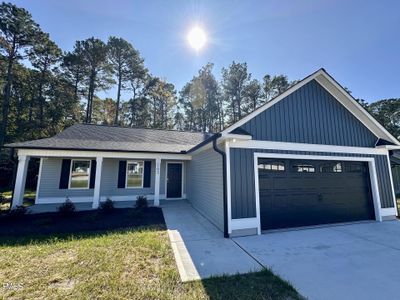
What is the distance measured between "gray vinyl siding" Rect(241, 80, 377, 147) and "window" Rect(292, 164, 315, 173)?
0.84 metres

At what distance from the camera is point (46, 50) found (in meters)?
19.2

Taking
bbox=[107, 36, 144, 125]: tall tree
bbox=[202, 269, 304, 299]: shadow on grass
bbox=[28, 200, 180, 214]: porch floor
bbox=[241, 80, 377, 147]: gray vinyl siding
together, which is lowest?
bbox=[202, 269, 304, 299]: shadow on grass

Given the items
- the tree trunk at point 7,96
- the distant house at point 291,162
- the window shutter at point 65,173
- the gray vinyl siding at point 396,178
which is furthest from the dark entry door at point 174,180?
the tree trunk at point 7,96

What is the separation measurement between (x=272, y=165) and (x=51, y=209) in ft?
31.3

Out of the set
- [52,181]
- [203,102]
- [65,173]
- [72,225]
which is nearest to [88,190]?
[65,173]

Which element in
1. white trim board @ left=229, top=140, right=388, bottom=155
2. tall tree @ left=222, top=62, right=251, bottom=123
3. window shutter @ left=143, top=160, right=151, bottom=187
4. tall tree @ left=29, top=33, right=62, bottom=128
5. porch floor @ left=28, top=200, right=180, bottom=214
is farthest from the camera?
tall tree @ left=222, top=62, right=251, bottom=123

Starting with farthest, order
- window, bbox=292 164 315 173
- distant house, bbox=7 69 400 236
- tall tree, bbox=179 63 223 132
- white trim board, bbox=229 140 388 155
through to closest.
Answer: tall tree, bbox=179 63 223 132
window, bbox=292 164 315 173
white trim board, bbox=229 140 388 155
distant house, bbox=7 69 400 236

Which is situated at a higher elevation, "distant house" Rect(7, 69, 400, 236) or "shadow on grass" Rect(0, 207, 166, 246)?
"distant house" Rect(7, 69, 400, 236)

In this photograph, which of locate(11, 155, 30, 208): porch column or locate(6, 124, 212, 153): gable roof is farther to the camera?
locate(6, 124, 212, 153): gable roof

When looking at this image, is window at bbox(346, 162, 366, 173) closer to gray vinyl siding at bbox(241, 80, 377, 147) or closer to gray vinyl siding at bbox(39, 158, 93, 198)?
gray vinyl siding at bbox(241, 80, 377, 147)

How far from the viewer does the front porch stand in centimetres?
935

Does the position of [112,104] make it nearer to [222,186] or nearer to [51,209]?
[51,209]

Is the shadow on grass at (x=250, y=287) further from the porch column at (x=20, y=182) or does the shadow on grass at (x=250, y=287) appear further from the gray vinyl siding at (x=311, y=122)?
the porch column at (x=20, y=182)

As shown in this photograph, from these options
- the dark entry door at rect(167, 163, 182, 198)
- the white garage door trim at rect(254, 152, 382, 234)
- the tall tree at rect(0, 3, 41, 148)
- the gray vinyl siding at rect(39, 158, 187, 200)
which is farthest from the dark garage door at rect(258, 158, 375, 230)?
the tall tree at rect(0, 3, 41, 148)
